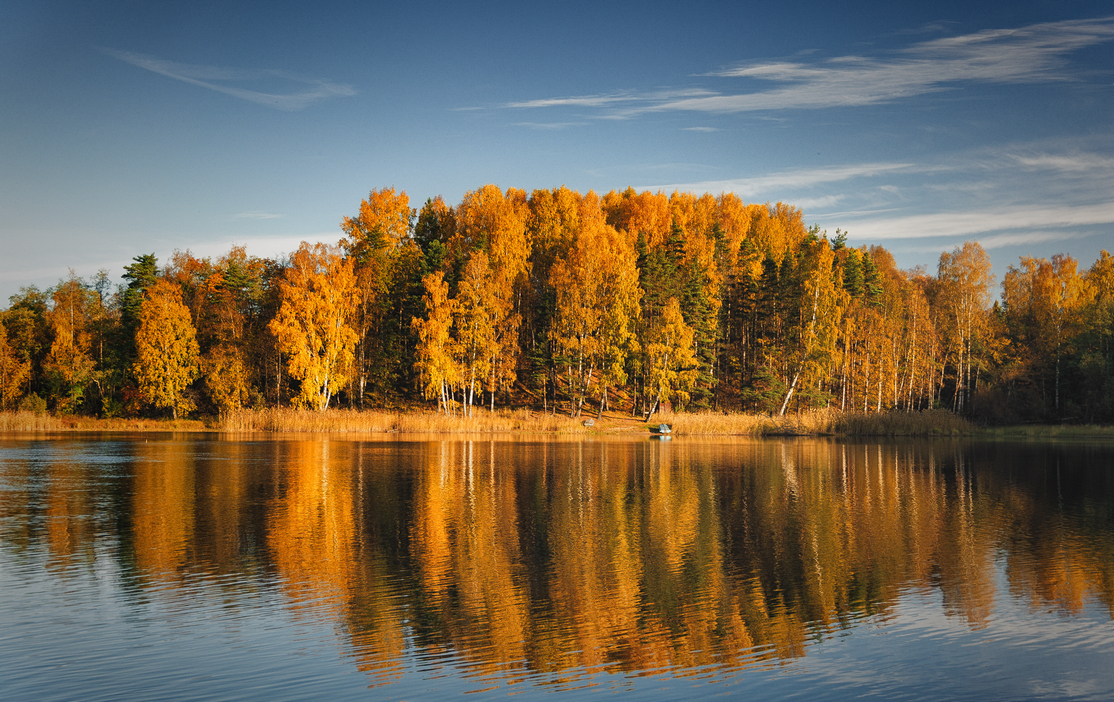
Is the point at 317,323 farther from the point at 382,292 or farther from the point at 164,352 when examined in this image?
the point at 164,352

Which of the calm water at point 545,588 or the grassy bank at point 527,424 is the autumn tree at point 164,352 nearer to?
the grassy bank at point 527,424

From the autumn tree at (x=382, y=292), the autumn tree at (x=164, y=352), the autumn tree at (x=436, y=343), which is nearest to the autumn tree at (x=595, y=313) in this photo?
the autumn tree at (x=436, y=343)

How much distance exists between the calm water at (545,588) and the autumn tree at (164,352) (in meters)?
41.1

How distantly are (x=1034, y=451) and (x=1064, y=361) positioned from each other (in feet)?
109

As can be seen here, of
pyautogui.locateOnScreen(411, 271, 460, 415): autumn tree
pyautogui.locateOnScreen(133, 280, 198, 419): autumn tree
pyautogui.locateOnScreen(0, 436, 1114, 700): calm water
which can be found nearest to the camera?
pyautogui.locateOnScreen(0, 436, 1114, 700): calm water

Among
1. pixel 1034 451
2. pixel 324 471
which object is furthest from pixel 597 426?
pixel 324 471

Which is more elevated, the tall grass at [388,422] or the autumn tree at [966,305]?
the autumn tree at [966,305]

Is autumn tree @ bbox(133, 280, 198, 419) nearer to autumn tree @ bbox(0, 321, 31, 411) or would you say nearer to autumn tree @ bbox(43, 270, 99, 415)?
autumn tree @ bbox(43, 270, 99, 415)

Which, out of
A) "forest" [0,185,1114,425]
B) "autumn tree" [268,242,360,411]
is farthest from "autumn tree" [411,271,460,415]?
"autumn tree" [268,242,360,411]

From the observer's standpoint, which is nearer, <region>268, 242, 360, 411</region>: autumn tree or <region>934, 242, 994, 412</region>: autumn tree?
<region>268, 242, 360, 411</region>: autumn tree

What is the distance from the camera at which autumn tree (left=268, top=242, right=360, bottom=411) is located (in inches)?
2665

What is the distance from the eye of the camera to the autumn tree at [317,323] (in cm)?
6769

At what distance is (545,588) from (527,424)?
5364 centimetres

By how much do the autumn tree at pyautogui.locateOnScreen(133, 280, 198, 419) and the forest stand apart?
0.60ft
